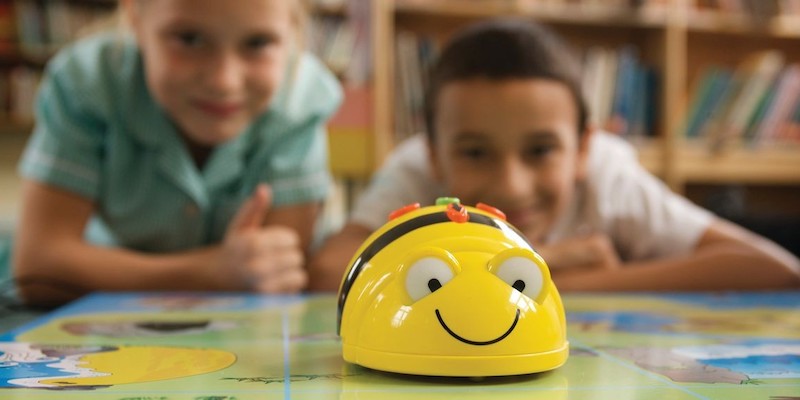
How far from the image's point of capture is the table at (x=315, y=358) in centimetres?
35

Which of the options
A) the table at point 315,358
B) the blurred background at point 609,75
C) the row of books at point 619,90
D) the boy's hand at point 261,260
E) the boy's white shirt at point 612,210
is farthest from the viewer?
the row of books at point 619,90

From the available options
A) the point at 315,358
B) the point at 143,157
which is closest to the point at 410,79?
the point at 143,157

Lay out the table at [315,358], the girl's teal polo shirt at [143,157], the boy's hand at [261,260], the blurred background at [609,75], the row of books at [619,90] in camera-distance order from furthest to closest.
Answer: the row of books at [619,90], the blurred background at [609,75], the girl's teal polo shirt at [143,157], the boy's hand at [261,260], the table at [315,358]

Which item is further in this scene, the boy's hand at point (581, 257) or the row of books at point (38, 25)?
the row of books at point (38, 25)

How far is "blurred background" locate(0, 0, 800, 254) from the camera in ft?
6.93

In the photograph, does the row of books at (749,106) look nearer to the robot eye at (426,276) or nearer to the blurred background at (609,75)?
the blurred background at (609,75)

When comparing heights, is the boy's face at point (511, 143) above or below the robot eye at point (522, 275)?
above

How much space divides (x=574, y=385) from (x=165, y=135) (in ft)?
2.72

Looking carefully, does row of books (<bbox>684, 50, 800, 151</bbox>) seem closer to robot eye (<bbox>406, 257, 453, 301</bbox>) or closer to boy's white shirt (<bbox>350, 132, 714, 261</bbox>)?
boy's white shirt (<bbox>350, 132, 714, 261</bbox>)

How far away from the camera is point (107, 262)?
0.95m

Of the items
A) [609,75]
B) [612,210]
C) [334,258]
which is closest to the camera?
[334,258]

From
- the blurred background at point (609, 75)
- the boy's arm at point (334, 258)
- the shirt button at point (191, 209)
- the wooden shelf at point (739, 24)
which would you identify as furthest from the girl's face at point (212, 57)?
the wooden shelf at point (739, 24)

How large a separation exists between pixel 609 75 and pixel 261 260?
5.63 feet

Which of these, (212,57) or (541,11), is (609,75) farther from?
(212,57)
